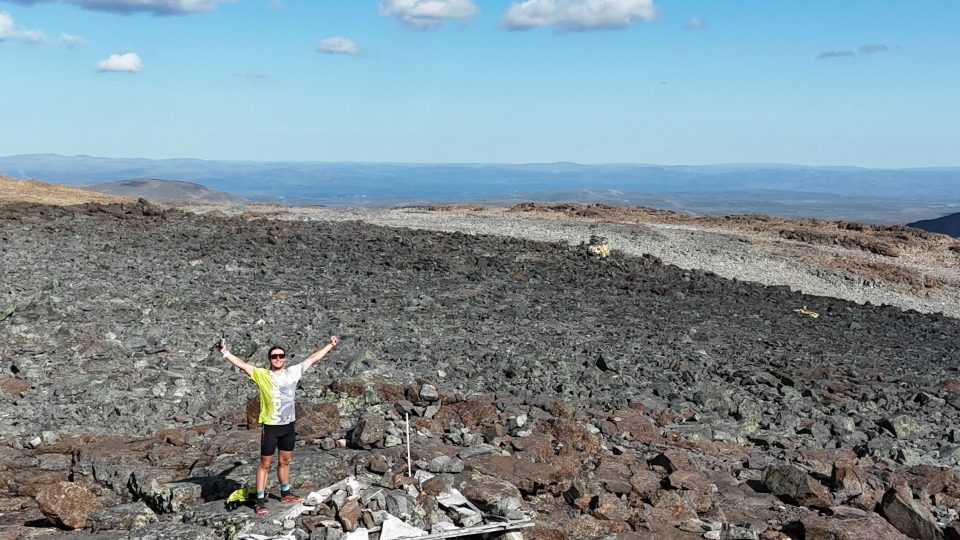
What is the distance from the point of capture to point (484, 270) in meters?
19.0

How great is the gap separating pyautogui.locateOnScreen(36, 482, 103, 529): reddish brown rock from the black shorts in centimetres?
152

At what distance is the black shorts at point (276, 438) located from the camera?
687 centimetres

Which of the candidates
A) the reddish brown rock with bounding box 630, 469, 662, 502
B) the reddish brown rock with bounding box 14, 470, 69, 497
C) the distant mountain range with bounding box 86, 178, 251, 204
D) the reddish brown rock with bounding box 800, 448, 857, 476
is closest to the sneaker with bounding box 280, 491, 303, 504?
the reddish brown rock with bounding box 14, 470, 69, 497

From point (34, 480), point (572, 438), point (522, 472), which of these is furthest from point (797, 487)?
point (34, 480)

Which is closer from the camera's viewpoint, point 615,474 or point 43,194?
point 615,474

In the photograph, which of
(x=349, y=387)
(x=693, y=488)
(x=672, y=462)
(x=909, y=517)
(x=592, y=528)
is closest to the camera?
(x=592, y=528)

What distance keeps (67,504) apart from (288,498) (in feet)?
5.95

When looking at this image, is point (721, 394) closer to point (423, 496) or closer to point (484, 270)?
point (423, 496)

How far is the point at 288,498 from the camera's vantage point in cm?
673

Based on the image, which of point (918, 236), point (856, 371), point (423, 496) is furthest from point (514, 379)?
point (918, 236)

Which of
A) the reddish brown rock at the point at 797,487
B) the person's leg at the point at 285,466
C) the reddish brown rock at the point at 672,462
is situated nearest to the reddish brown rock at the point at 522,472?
the reddish brown rock at the point at 672,462

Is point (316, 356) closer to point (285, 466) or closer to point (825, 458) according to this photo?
point (285, 466)

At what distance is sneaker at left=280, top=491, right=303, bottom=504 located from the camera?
6703 millimetres

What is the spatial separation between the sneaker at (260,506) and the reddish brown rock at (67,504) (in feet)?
4.69
